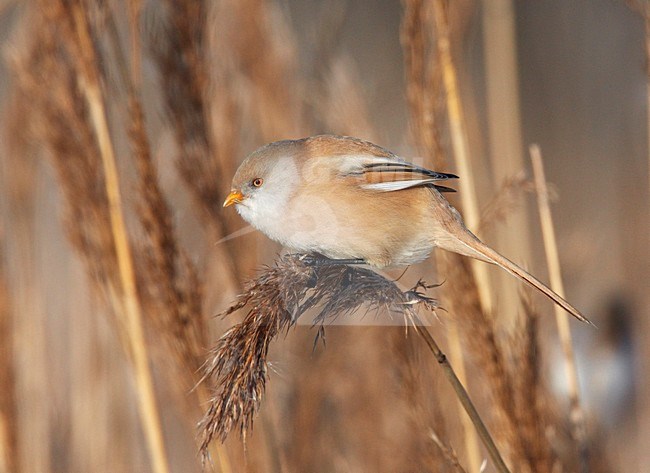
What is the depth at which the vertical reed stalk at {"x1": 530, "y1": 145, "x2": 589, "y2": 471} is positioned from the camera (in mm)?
1419

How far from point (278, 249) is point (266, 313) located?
1.37 m

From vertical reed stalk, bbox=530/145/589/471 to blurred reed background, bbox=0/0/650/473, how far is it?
0.01 meters

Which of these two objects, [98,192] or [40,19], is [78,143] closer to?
[98,192]

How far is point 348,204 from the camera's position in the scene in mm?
1175

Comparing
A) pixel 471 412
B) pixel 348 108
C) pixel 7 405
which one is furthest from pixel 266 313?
pixel 7 405

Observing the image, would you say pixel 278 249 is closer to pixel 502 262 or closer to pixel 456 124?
pixel 456 124

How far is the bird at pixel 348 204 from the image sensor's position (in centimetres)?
112

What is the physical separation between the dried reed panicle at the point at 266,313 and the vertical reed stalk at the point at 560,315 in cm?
52

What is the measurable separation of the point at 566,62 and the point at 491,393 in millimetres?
2007

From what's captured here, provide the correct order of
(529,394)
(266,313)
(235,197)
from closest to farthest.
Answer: (266,313), (235,197), (529,394)

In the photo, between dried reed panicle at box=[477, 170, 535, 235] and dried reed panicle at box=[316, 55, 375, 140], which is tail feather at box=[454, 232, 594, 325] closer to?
dried reed panicle at box=[477, 170, 535, 235]

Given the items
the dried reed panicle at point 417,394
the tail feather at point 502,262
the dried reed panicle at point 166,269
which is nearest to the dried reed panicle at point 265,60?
the dried reed panicle at point 166,269

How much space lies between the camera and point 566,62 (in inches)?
119

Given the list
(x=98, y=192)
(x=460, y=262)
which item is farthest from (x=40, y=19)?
(x=460, y=262)
